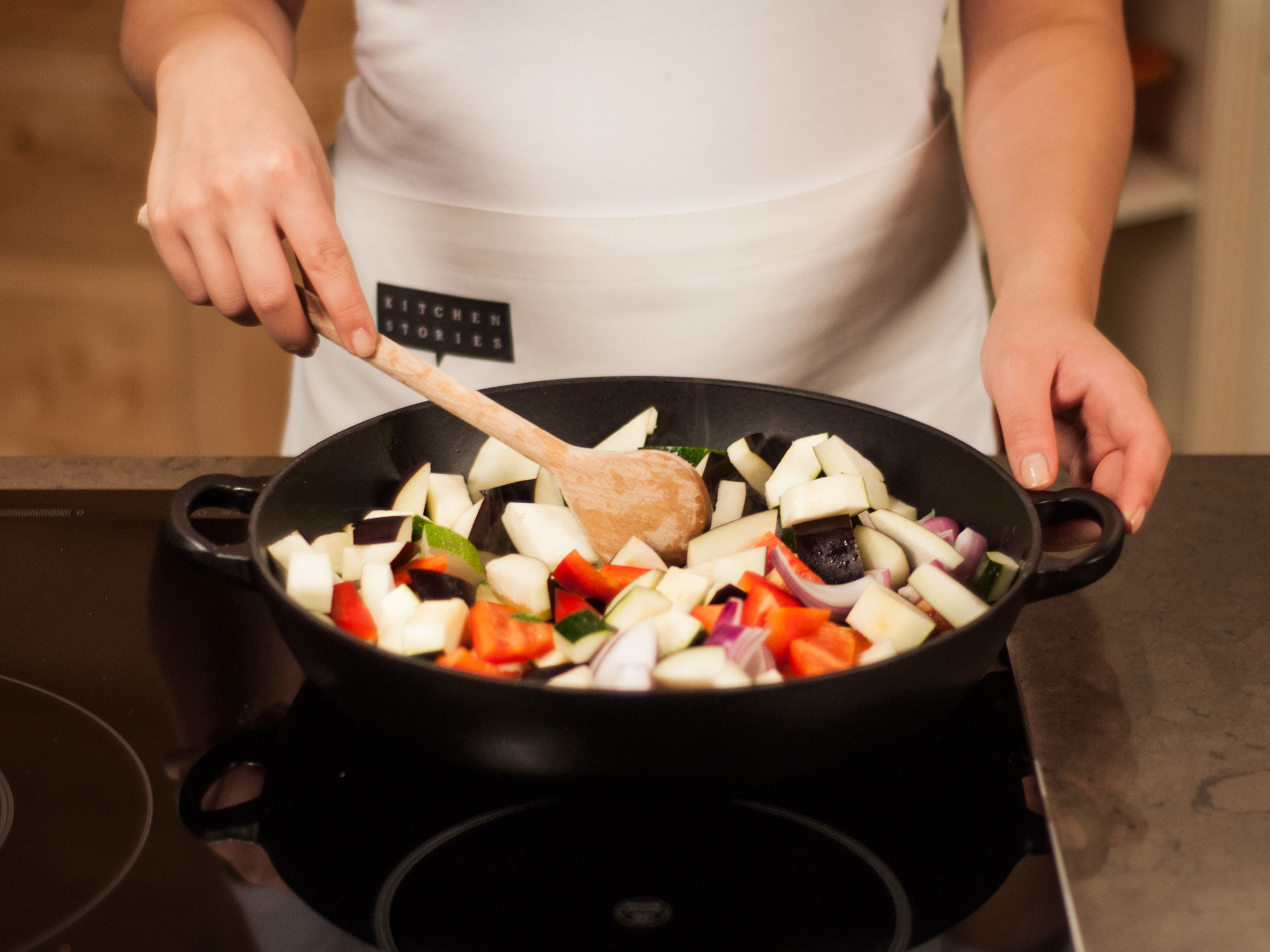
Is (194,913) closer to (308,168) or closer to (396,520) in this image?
(396,520)

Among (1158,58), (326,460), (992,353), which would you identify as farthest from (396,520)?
(1158,58)

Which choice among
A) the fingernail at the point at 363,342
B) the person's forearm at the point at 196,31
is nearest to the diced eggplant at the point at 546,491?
the fingernail at the point at 363,342

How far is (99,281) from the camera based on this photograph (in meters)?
2.75

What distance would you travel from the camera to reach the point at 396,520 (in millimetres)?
871

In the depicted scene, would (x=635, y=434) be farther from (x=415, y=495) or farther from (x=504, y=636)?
(x=504, y=636)

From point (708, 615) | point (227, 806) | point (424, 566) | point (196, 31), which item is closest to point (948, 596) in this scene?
point (708, 615)

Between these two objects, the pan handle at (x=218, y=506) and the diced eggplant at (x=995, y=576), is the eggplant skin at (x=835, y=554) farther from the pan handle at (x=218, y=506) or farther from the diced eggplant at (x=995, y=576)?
the pan handle at (x=218, y=506)

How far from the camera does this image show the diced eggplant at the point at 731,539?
934 mm

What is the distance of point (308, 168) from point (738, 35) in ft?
1.69

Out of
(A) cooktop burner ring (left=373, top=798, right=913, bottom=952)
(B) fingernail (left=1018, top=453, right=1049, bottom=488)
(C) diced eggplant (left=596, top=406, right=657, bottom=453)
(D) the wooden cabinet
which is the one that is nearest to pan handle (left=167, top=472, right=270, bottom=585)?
(A) cooktop burner ring (left=373, top=798, right=913, bottom=952)

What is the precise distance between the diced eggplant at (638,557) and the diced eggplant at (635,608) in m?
0.12

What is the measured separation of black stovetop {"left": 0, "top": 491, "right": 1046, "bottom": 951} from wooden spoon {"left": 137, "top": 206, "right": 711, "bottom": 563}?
24 centimetres

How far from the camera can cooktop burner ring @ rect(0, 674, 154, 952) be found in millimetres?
619

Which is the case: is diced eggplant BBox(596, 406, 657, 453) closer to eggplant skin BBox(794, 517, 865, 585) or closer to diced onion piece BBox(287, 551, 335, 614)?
eggplant skin BBox(794, 517, 865, 585)
